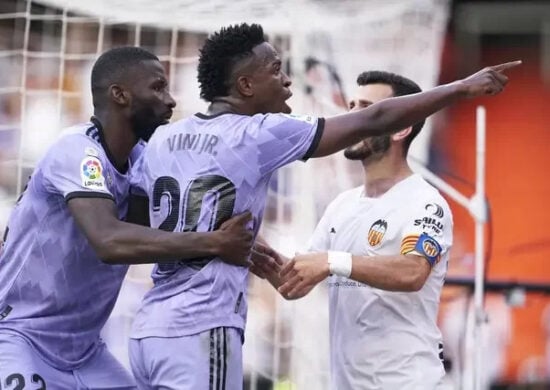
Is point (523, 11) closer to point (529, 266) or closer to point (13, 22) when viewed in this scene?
point (529, 266)

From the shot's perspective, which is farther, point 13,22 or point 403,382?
point 13,22

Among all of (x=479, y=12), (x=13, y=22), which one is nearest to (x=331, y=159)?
(x=479, y=12)

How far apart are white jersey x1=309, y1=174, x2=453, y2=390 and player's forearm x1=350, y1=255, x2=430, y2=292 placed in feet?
0.29

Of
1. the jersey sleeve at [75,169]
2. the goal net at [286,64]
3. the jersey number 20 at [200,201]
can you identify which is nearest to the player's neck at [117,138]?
the jersey sleeve at [75,169]

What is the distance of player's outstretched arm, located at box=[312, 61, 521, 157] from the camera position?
4367 mm

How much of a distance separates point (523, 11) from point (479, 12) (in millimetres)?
285

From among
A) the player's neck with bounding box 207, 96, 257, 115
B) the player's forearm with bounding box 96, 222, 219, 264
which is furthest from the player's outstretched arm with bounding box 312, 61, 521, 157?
the player's forearm with bounding box 96, 222, 219, 264

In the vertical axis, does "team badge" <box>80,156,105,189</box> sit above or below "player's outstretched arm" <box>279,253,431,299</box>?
above

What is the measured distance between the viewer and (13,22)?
830 cm

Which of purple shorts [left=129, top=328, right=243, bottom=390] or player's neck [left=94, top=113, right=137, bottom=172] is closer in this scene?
purple shorts [left=129, top=328, right=243, bottom=390]

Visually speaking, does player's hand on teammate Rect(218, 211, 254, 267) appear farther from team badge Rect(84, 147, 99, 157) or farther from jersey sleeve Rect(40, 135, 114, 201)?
team badge Rect(84, 147, 99, 157)

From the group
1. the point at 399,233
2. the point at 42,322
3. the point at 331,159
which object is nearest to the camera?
the point at 42,322

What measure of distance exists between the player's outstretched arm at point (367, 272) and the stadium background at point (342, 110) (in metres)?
3.05

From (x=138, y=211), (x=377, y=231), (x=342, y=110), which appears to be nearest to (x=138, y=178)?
(x=138, y=211)
